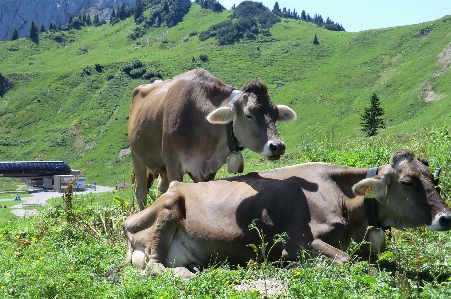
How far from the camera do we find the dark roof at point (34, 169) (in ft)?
241

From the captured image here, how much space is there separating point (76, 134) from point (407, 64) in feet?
220

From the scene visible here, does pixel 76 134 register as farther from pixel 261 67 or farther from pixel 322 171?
pixel 322 171

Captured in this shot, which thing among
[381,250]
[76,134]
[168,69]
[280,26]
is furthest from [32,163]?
[280,26]

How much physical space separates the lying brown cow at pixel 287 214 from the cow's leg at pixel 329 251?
0.01 meters

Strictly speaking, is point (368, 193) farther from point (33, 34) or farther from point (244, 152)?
point (33, 34)

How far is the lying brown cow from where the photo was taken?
7.20 m

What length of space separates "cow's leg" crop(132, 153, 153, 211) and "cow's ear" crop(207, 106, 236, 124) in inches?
143

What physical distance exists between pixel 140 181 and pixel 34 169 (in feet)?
216

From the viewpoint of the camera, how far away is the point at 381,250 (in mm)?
7566

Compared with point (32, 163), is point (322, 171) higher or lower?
higher

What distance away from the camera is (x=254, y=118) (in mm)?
8609

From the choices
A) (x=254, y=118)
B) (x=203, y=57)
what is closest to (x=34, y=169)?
(x=254, y=118)

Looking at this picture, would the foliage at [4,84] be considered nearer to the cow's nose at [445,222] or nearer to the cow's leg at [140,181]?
the cow's leg at [140,181]

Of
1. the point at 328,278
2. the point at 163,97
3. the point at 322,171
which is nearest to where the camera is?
the point at 328,278
